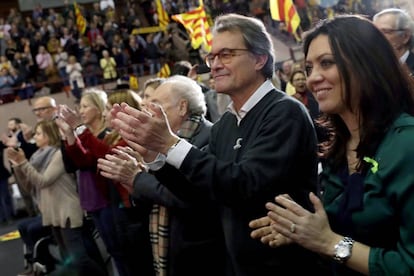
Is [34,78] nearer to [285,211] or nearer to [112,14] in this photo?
[112,14]

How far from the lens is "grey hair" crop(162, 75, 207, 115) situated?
241 centimetres

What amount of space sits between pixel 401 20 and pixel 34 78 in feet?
41.6

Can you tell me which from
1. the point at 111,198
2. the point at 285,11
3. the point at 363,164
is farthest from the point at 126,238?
the point at 285,11

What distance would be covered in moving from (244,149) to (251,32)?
442mm

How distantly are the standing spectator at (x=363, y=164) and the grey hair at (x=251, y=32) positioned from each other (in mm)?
405

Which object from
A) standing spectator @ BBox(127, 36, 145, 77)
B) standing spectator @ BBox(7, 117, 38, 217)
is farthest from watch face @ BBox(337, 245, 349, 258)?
standing spectator @ BBox(127, 36, 145, 77)

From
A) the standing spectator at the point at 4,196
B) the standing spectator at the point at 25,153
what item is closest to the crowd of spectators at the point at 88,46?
the standing spectator at the point at 25,153

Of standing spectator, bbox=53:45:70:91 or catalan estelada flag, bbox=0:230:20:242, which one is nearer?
catalan estelada flag, bbox=0:230:20:242

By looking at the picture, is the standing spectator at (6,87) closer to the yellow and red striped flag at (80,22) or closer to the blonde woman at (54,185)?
the yellow and red striped flag at (80,22)

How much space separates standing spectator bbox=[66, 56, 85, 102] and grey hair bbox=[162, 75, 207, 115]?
11046 mm

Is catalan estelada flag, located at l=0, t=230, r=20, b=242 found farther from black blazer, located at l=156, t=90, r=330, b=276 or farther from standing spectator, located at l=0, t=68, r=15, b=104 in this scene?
standing spectator, located at l=0, t=68, r=15, b=104

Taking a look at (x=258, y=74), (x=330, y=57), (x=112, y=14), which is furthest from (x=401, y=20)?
(x=112, y=14)

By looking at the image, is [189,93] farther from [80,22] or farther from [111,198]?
[80,22]

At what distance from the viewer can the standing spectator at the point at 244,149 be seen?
1.61m
